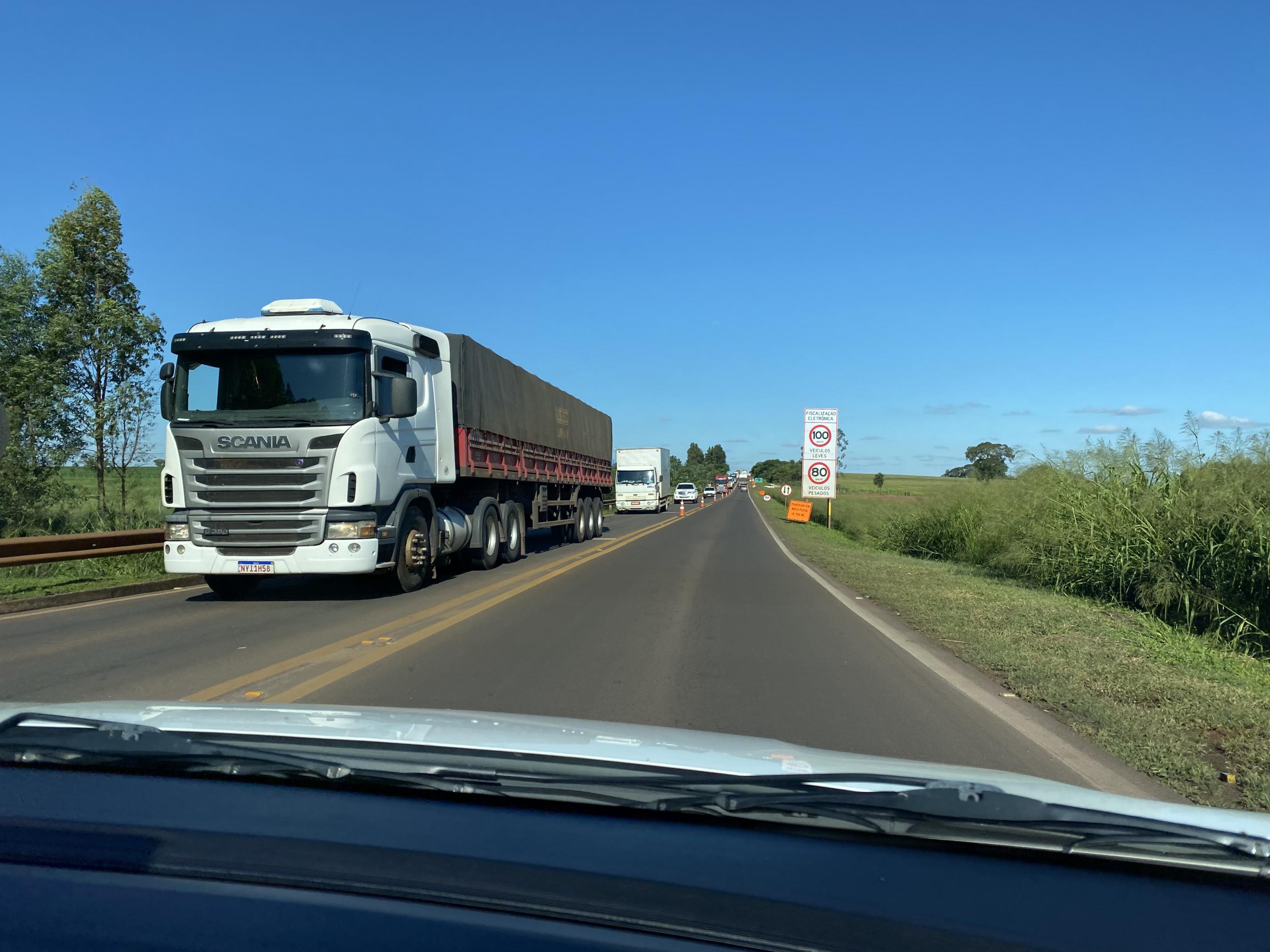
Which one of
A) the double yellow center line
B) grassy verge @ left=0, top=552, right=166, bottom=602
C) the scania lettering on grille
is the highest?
the scania lettering on grille

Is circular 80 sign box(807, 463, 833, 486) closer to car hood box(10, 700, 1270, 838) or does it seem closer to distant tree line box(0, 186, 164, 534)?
distant tree line box(0, 186, 164, 534)

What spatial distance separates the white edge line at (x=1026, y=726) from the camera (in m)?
4.61

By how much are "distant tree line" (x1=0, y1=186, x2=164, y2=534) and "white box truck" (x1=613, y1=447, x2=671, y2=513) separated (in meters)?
28.1

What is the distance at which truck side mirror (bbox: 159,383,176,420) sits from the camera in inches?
436

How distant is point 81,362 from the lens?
21203 mm

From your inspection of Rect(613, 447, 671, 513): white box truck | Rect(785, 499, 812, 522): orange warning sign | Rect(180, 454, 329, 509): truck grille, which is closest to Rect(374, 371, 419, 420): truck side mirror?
Rect(180, 454, 329, 509): truck grille

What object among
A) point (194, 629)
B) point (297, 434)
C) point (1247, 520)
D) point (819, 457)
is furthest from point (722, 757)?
point (819, 457)

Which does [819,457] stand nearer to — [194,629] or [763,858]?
[194,629]

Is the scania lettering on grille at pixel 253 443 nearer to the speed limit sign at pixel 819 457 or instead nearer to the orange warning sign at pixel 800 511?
the speed limit sign at pixel 819 457

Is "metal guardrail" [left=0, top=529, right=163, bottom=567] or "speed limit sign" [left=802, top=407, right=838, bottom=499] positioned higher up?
"speed limit sign" [left=802, top=407, right=838, bottom=499]

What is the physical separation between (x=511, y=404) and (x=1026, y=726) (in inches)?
527

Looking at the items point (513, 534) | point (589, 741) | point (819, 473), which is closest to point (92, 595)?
point (513, 534)

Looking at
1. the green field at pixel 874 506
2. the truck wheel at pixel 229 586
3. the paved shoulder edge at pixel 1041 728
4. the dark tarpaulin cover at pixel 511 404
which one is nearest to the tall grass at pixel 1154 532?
the paved shoulder edge at pixel 1041 728

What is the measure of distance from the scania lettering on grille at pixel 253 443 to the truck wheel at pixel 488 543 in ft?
17.2
